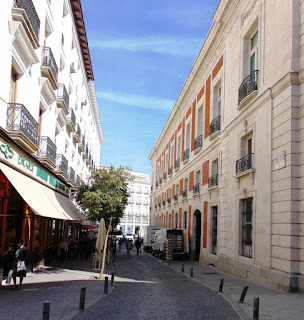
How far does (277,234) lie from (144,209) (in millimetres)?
75067

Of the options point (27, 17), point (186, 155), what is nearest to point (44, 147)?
point (27, 17)

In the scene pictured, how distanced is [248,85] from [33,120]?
28.7 feet

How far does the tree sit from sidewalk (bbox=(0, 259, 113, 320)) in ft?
37.6

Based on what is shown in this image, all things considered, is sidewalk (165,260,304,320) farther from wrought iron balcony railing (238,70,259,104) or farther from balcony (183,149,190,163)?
balcony (183,149,190,163)

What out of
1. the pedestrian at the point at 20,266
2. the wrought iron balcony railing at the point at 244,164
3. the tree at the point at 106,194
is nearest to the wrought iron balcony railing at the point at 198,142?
the tree at the point at 106,194

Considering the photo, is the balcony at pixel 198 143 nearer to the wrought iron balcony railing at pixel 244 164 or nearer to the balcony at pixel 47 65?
the wrought iron balcony railing at pixel 244 164

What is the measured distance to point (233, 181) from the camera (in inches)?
690

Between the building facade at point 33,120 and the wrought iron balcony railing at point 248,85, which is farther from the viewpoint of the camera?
the wrought iron balcony railing at point 248,85

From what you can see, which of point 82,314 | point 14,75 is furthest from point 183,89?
point 82,314

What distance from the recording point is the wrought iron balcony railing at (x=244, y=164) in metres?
15.7

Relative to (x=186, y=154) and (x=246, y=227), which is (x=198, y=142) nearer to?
(x=186, y=154)

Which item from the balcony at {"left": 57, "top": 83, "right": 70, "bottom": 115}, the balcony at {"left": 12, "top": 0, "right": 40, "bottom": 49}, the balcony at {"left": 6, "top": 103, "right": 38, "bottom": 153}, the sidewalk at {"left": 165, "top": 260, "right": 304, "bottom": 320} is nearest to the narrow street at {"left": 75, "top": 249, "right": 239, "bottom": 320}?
the sidewalk at {"left": 165, "top": 260, "right": 304, "bottom": 320}

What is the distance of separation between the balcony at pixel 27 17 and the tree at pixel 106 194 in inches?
566

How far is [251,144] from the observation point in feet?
54.3
